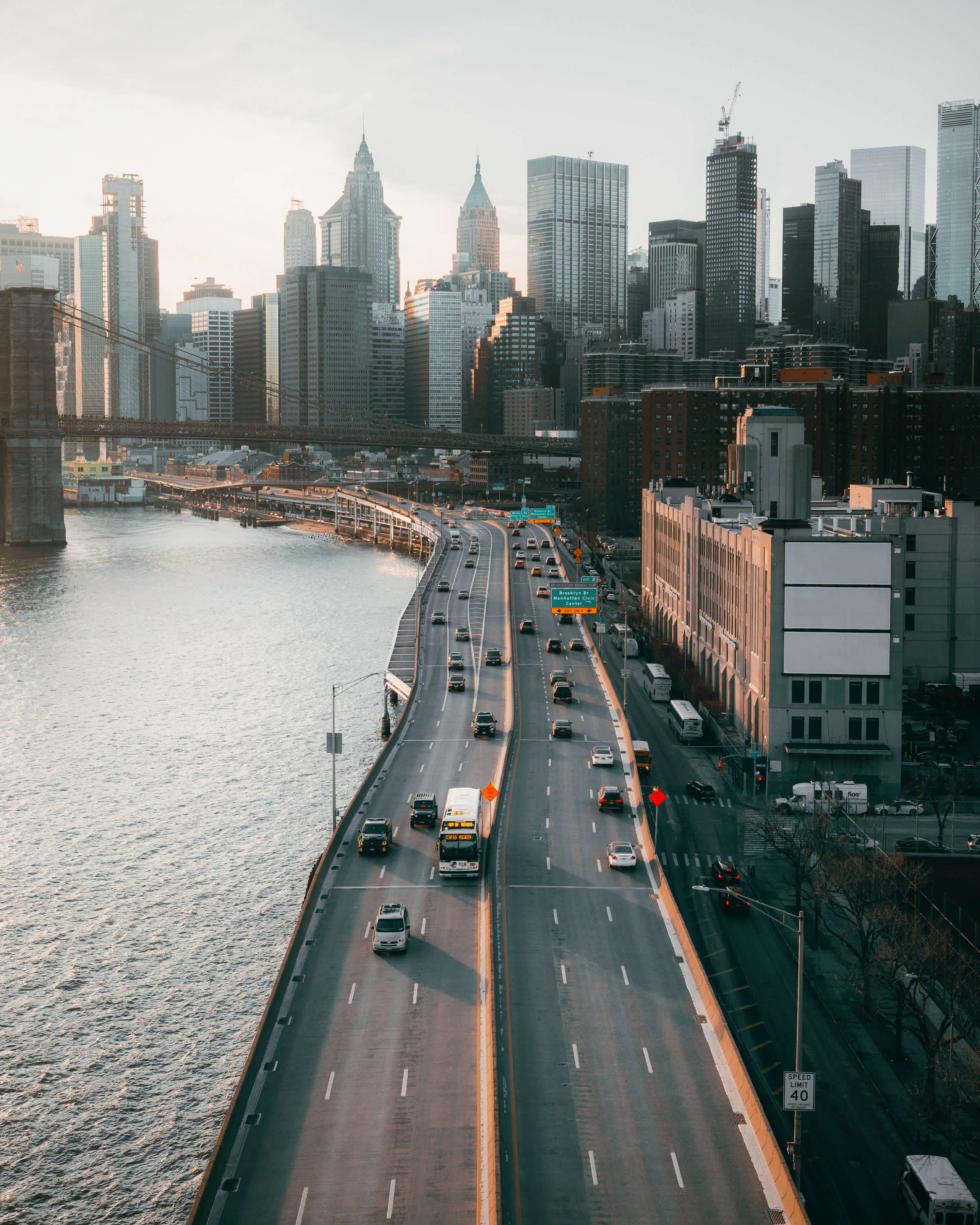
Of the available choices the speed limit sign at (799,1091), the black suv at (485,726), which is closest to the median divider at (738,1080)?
the speed limit sign at (799,1091)

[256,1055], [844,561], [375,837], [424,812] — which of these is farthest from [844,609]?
[256,1055]

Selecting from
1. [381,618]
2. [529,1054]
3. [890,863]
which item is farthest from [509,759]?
[381,618]

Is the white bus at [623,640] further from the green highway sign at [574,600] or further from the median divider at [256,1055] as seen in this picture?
the median divider at [256,1055]

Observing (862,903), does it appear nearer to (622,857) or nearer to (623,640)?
(622,857)

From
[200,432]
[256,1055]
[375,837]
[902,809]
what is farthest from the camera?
[200,432]

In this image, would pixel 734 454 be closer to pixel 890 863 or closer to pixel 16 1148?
pixel 890 863

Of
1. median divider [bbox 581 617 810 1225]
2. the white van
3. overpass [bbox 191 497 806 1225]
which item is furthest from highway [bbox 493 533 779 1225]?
the white van

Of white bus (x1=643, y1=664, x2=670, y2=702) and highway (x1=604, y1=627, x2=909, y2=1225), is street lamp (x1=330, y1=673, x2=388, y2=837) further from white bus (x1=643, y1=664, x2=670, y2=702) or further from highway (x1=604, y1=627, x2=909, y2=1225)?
white bus (x1=643, y1=664, x2=670, y2=702)
